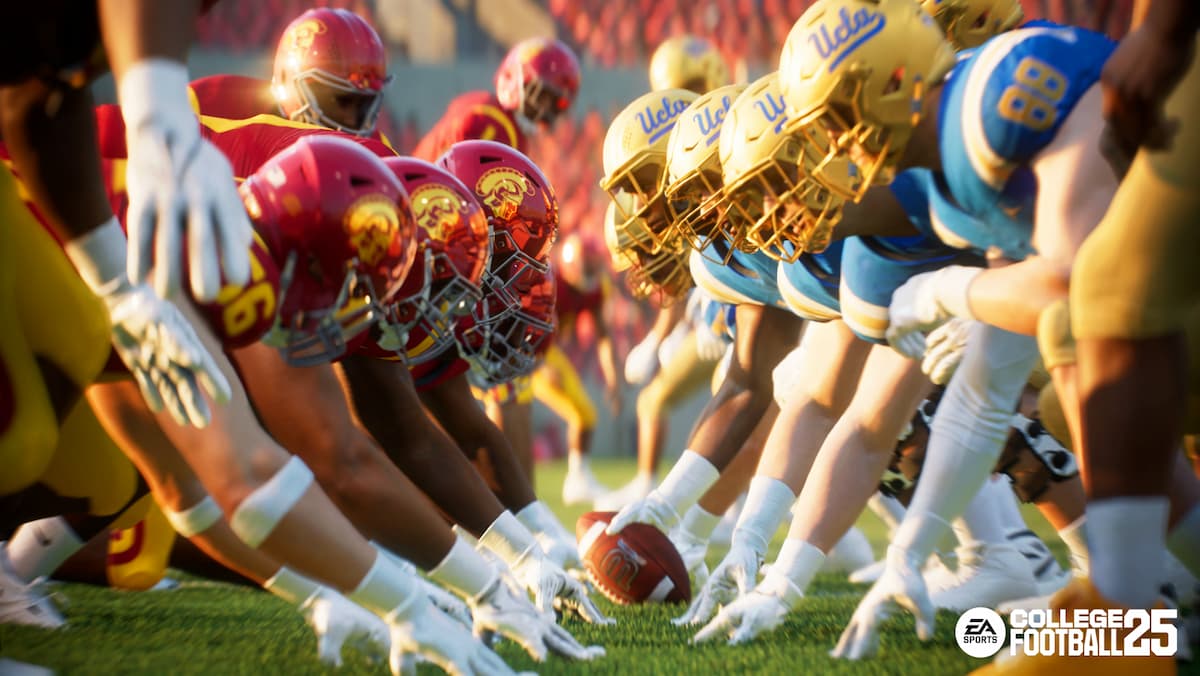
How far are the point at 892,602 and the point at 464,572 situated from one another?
88 cm

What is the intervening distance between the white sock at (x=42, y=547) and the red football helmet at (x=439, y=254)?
113 cm

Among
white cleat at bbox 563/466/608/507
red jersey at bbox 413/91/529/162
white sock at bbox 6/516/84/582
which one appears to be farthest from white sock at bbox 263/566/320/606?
white cleat at bbox 563/466/608/507

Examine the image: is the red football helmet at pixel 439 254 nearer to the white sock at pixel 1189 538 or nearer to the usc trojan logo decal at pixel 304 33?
the usc trojan logo decal at pixel 304 33

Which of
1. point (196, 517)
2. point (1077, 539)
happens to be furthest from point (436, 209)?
point (1077, 539)

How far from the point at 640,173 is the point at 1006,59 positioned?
1450mm

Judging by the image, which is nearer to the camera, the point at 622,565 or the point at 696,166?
the point at 696,166

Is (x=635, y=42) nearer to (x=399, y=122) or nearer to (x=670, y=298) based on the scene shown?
(x=399, y=122)

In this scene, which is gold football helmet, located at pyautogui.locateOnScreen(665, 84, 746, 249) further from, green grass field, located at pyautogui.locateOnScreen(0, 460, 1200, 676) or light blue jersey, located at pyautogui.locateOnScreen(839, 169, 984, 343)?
green grass field, located at pyautogui.locateOnScreen(0, 460, 1200, 676)

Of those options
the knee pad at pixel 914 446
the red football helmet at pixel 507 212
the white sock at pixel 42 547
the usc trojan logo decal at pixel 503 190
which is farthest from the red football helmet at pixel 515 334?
the white sock at pixel 42 547

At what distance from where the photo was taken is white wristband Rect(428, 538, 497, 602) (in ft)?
8.79

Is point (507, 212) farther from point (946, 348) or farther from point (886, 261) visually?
point (946, 348)

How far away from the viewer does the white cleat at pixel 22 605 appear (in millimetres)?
3230

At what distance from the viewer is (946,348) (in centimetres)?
260

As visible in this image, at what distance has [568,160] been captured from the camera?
11.9 meters
